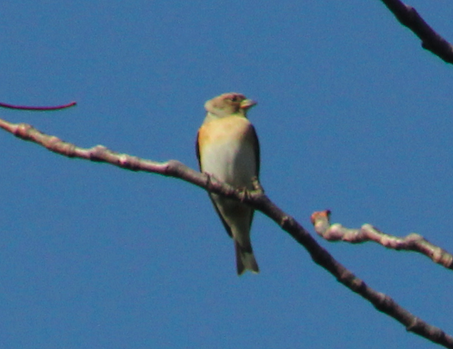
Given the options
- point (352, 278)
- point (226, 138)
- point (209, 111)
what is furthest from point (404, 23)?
point (209, 111)

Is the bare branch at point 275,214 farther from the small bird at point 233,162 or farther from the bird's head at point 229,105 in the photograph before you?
the bird's head at point 229,105

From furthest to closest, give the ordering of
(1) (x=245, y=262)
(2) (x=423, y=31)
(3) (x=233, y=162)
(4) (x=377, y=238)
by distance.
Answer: (1) (x=245, y=262) < (3) (x=233, y=162) < (4) (x=377, y=238) < (2) (x=423, y=31)

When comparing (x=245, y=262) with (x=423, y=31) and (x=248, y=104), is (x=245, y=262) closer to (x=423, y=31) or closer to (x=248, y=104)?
(x=248, y=104)

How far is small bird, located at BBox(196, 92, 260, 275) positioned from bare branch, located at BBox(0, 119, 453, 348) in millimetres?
4769

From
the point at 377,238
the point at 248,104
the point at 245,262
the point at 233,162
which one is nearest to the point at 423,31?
the point at 377,238

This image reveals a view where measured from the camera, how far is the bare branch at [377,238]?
272 centimetres

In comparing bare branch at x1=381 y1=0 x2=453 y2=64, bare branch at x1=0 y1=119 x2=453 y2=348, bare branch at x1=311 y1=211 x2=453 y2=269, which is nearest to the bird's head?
bare branch at x1=311 y1=211 x2=453 y2=269

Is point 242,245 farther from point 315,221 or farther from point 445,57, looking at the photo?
point 445,57

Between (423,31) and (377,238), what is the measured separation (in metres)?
0.97

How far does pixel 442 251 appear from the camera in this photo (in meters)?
2.72

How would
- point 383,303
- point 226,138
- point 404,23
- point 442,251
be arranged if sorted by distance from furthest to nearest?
point 226,138, point 383,303, point 442,251, point 404,23

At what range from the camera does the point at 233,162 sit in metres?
8.04

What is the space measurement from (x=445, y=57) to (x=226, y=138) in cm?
591

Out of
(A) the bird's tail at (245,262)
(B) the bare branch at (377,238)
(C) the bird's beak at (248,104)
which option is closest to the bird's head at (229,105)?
(C) the bird's beak at (248,104)
